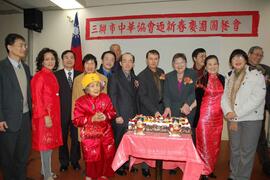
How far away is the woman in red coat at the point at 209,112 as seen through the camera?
272cm

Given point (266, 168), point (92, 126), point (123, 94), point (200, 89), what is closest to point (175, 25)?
point (200, 89)

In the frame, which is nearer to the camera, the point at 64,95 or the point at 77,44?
the point at 64,95

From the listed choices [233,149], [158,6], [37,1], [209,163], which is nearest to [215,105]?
[233,149]

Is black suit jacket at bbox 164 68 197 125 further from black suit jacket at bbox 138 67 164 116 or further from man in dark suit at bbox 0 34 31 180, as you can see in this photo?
man in dark suit at bbox 0 34 31 180

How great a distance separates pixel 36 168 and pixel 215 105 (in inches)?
98.8

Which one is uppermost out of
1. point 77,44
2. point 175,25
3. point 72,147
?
point 175,25

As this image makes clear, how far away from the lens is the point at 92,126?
2.48 metres

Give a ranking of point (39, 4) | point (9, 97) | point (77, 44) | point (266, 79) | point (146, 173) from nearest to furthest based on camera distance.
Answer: point (9, 97) < point (146, 173) < point (266, 79) < point (39, 4) < point (77, 44)

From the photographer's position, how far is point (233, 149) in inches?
104

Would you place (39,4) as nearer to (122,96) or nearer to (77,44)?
(77,44)

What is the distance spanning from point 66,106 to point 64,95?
14 cm

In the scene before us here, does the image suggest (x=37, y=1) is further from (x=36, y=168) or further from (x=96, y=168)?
(x=96, y=168)

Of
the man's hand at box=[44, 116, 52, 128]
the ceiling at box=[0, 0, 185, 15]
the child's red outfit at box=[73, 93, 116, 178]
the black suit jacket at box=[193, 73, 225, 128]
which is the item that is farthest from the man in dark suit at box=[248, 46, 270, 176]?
the man's hand at box=[44, 116, 52, 128]

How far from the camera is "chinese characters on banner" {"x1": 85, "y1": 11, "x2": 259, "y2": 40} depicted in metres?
4.48
